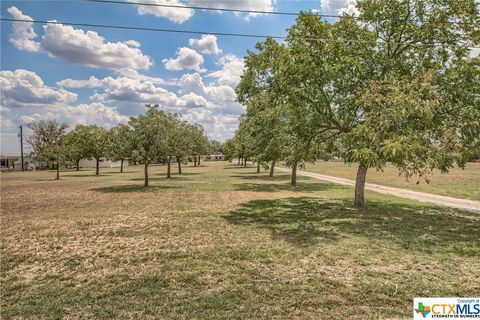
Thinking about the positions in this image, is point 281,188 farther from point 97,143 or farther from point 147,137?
point 97,143

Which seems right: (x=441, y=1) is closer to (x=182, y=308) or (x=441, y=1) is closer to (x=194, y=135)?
(x=182, y=308)

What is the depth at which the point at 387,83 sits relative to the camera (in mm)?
12289

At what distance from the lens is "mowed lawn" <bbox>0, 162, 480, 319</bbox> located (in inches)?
231

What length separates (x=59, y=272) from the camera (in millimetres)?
7598

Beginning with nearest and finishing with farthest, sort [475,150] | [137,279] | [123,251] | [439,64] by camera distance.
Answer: [137,279], [123,251], [475,150], [439,64]

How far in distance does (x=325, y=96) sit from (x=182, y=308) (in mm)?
11636

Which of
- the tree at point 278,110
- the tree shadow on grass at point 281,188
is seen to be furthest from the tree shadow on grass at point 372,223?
the tree shadow on grass at point 281,188

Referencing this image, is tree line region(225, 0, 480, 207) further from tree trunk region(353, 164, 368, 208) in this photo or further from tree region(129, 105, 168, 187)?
tree region(129, 105, 168, 187)

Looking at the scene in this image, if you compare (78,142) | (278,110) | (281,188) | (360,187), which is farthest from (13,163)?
(360,187)

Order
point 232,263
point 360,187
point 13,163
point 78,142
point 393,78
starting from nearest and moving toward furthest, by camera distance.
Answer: point 232,263, point 393,78, point 360,187, point 78,142, point 13,163

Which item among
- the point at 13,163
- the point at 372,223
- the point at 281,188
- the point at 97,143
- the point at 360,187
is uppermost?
the point at 97,143

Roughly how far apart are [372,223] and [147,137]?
19.7m

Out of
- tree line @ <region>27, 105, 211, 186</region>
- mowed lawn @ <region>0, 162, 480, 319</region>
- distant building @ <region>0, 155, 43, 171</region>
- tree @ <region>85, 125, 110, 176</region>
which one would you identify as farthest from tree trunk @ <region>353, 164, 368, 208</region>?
distant building @ <region>0, 155, 43, 171</region>

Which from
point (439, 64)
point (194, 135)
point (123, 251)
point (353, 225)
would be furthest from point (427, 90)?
point (194, 135)
